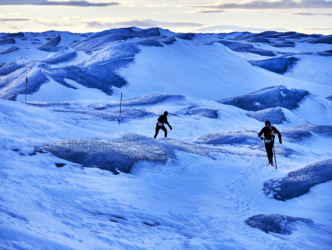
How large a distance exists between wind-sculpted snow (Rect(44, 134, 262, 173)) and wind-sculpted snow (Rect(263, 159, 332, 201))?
405cm

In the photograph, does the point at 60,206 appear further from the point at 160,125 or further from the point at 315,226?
the point at 160,125

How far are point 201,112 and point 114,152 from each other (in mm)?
20195

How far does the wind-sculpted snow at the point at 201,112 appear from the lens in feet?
113

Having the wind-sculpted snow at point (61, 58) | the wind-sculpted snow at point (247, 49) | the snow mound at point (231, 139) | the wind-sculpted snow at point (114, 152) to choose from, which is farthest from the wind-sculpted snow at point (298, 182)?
the wind-sculpted snow at point (247, 49)

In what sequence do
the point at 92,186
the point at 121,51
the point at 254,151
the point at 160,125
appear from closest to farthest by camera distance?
the point at 92,186 → the point at 160,125 → the point at 254,151 → the point at 121,51

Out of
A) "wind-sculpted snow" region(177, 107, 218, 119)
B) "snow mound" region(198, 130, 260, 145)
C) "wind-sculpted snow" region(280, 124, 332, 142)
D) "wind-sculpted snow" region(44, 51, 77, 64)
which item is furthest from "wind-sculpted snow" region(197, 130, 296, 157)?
"wind-sculpted snow" region(44, 51, 77, 64)

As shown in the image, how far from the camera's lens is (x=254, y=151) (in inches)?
852

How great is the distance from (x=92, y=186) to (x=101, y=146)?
14.7 feet

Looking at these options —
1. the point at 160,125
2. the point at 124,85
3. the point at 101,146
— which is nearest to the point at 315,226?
the point at 101,146

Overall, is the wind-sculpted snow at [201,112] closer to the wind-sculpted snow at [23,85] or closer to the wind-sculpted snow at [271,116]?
the wind-sculpted snow at [271,116]

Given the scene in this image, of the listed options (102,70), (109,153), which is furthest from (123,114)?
(102,70)

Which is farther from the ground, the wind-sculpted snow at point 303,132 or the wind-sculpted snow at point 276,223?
the wind-sculpted snow at point 276,223

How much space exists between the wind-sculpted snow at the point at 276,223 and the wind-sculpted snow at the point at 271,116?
2603 cm

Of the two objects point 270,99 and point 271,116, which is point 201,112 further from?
point 270,99
